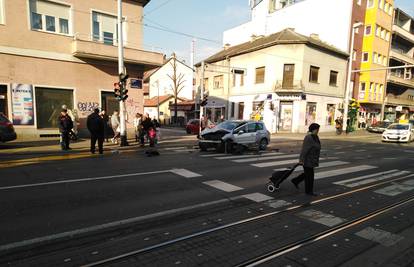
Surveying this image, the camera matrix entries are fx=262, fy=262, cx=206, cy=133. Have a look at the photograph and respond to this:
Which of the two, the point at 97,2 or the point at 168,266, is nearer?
the point at 168,266

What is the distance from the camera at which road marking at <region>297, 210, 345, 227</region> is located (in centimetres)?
451

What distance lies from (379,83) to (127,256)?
43630 millimetres

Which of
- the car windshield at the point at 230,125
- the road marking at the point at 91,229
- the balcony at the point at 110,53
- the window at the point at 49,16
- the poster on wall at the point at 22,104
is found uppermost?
the window at the point at 49,16

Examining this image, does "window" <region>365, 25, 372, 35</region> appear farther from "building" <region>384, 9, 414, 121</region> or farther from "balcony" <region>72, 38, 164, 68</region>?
"balcony" <region>72, 38, 164, 68</region>

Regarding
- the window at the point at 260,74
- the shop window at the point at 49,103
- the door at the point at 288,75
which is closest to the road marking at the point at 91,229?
the shop window at the point at 49,103

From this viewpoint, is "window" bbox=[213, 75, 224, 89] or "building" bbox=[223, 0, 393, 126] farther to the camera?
"window" bbox=[213, 75, 224, 89]

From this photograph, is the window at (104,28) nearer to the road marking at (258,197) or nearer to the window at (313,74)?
the road marking at (258,197)

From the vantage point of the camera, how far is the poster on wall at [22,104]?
564 inches

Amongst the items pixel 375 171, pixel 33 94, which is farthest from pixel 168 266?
pixel 33 94

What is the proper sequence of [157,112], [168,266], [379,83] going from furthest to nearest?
[157,112] < [379,83] < [168,266]

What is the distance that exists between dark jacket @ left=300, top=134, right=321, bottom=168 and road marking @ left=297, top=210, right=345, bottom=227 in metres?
1.26

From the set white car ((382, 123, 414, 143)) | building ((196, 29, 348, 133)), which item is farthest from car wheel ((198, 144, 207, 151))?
white car ((382, 123, 414, 143))

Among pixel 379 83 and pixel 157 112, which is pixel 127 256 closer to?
pixel 379 83

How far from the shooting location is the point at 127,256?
3229 mm
